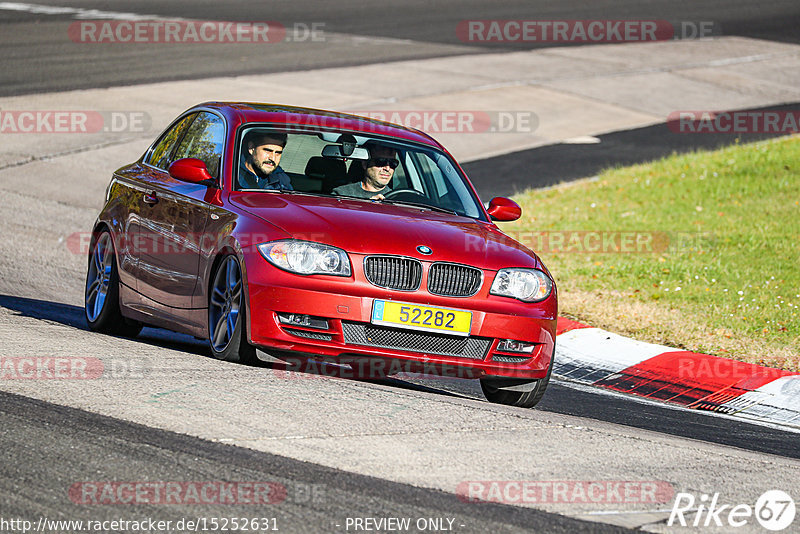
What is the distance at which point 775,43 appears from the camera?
32.9 m

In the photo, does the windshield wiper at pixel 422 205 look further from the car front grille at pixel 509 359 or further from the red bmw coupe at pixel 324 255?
the car front grille at pixel 509 359

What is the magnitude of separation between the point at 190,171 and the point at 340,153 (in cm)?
106

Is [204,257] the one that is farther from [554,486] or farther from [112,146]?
[112,146]

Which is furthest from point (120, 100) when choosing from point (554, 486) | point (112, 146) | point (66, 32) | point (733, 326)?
point (554, 486)

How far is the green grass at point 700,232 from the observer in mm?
11359

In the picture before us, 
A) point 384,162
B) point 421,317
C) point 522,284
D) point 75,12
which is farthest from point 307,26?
point 421,317

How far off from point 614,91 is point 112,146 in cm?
1130

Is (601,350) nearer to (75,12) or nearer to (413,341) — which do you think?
(413,341)

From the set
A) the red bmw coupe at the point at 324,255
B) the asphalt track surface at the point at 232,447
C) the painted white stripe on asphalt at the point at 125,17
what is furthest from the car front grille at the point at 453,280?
the painted white stripe on asphalt at the point at 125,17

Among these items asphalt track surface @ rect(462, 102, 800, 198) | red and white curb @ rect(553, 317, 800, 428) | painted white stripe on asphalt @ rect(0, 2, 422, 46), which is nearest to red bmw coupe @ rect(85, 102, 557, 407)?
red and white curb @ rect(553, 317, 800, 428)

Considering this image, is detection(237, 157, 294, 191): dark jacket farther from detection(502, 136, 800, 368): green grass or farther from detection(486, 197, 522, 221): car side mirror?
detection(502, 136, 800, 368): green grass

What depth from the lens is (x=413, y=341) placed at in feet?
23.5

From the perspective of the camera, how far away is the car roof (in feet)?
27.5

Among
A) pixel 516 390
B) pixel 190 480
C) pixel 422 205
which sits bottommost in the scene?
pixel 516 390
